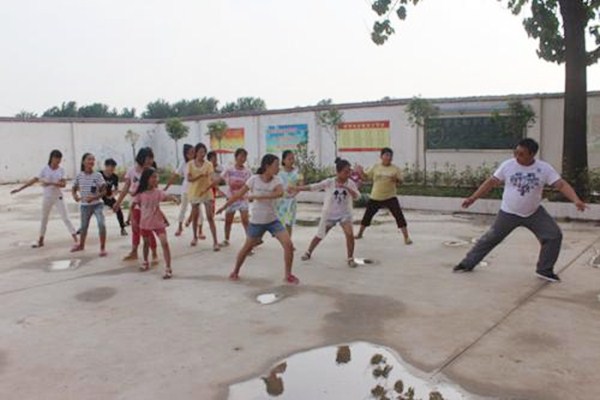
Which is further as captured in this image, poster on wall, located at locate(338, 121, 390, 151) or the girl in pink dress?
poster on wall, located at locate(338, 121, 390, 151)

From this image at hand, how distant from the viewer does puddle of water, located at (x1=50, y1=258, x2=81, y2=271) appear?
24.1 ft

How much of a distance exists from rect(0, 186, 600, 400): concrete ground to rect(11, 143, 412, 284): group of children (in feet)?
1.29

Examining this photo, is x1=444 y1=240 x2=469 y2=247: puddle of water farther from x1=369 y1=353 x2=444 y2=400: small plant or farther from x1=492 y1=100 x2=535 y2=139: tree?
x1=492 y1=100 x2=535 y2=139: tree

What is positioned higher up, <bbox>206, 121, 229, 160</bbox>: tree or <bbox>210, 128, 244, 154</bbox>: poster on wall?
<bbox>206, 121, 229, 160</bbox>: tree

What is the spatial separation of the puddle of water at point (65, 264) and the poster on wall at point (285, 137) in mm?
12287

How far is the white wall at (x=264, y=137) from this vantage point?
47.3ft

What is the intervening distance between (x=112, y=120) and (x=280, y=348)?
76.9 feet

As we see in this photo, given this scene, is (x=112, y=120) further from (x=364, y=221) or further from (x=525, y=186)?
(x=525, y=186)

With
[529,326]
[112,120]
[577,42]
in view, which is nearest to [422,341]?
[529,326]

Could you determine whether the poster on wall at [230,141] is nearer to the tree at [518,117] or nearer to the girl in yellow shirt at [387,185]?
the tree at [518,117]

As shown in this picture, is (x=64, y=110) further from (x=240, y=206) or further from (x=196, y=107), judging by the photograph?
(x=240, y=206)

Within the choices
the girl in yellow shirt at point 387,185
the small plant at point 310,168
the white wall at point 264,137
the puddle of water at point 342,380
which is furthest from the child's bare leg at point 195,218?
the white wall at point 264,137

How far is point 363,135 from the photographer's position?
59.0 ft

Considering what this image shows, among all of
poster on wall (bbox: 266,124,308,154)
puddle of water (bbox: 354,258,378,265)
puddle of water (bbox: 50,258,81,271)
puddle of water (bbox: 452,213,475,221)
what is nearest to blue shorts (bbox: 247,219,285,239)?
puddle of water (bbox: 354,258,378,265)
